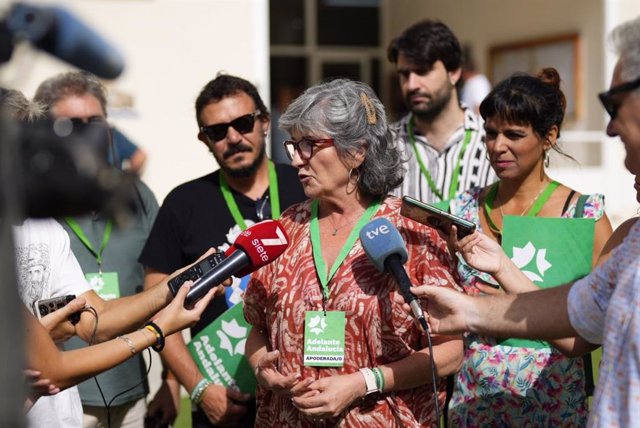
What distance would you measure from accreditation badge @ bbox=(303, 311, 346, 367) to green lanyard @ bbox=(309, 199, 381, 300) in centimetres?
8

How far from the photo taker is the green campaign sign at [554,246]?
11.9 feet

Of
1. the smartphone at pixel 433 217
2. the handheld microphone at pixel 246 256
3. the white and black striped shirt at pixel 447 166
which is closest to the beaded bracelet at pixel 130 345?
the handheld microphone at pixel 246 256

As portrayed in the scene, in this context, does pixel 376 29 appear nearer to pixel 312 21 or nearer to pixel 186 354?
pixel 312 21

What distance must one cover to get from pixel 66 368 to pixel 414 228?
130cm

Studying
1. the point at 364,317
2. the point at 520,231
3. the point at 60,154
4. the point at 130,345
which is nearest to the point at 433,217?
the point at 364,317

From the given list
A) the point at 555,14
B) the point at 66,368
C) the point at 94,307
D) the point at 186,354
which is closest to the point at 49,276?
the point at 94,307

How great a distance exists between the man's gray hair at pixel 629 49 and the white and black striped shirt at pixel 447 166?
7.66 feet

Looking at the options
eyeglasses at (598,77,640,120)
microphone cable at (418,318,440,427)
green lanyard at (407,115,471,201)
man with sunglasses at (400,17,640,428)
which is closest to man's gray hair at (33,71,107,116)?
green lanyard at (407,115,471,201)

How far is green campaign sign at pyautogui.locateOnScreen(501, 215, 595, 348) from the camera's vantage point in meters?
3.62

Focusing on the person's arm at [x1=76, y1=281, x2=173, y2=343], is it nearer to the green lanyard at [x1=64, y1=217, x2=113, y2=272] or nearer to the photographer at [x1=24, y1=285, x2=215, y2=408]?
the photographer at [x1=24, y1=285, x2=215, y2=408]

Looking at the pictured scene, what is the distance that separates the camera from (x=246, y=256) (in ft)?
10.7

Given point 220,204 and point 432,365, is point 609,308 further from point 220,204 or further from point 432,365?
point 220,204

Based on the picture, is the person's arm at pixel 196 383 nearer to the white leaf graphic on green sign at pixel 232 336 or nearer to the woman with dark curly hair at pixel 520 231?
the white leaf graphic on green sign at pixel 232 336

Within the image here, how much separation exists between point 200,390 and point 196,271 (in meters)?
0.90
